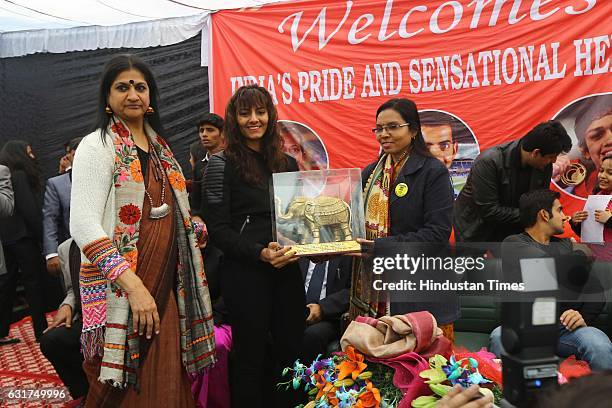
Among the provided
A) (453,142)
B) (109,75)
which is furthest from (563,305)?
(109,75)

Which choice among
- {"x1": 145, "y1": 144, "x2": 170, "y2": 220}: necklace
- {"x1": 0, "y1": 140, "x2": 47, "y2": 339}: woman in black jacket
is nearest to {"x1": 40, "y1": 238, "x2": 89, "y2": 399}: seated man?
{"x1": 145, "y1": 144, "x2": 170, "y2": 220}: necklace

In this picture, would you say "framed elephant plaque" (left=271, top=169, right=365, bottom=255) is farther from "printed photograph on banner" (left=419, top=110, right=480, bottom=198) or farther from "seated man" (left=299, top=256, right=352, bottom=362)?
"printed photograph on banner" (left=419, top=110, right=480, bottom=198)

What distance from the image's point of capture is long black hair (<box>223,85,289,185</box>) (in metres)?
2.15

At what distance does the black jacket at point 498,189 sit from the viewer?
10.6 feet

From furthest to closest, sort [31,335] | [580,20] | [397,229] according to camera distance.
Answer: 1. [31,335]
2. [580,20]
3. [397,229]

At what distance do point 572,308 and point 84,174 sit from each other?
237cm

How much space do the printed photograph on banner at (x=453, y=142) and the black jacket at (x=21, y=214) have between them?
3201mm

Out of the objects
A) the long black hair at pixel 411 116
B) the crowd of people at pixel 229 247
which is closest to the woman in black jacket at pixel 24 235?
the crowd of people at pixel 229 247

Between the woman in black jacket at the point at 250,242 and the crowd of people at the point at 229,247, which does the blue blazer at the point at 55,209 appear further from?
the woman in black jacket at the point at 250,242

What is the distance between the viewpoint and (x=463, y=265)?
10.2 feet

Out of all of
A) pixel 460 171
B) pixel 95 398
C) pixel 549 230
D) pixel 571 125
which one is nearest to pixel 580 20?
pixel 571 125

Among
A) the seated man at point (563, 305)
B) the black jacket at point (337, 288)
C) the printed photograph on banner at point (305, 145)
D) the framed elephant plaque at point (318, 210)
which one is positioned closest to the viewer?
the framed elephant plaque at point (318, 210)

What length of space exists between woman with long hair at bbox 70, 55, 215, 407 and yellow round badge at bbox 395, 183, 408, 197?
2.73ft

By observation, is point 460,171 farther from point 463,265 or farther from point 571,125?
point 463,265
